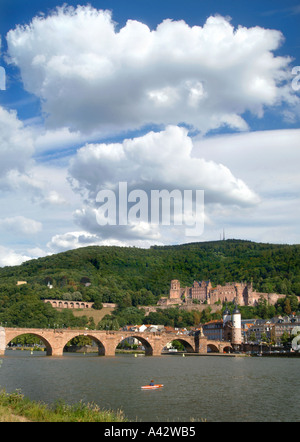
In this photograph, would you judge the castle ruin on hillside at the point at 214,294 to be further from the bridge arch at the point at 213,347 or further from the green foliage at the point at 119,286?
the bridge arch at the point at 213,347

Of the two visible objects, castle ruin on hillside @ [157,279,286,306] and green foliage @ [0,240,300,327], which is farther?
castle ruin on hillside @ [157,279,286,306]

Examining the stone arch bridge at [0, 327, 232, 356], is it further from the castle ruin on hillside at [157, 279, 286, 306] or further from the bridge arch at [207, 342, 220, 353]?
the castle ruin on hillside at [157, 279, 286, 306]

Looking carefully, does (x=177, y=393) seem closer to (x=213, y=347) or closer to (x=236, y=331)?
(x=213, y=347)

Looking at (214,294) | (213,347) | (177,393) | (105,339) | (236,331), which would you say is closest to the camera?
(177,393)

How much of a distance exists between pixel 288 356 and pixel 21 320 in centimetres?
6419

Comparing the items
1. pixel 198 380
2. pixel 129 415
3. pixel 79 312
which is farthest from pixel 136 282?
pixel 129 415

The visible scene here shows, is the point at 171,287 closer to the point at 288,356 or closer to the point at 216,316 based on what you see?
the point at 216,316

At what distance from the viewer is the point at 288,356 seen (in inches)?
3654

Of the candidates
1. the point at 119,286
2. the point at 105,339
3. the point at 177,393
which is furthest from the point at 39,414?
the point at 119,286

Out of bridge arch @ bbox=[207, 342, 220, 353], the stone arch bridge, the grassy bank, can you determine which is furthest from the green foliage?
the grassy bank

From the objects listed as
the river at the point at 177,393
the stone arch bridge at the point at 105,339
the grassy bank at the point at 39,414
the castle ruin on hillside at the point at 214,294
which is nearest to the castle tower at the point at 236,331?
the stone arch bridge at the point at 105,339

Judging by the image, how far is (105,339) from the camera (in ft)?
297

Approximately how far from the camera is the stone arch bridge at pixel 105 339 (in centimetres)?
7825

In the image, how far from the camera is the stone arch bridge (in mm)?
78250
